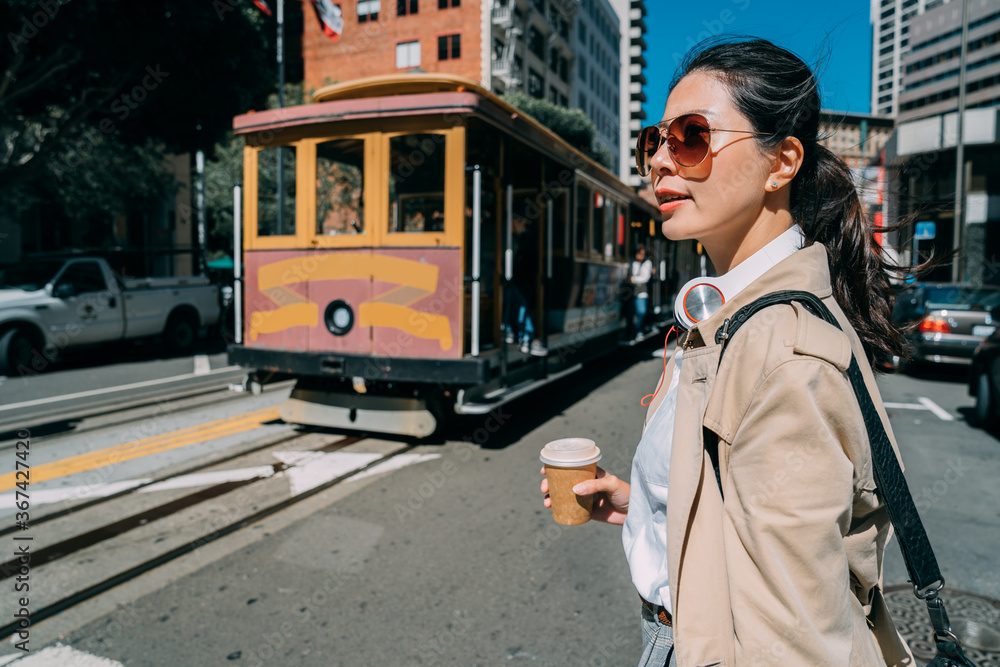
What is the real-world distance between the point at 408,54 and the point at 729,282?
143ft

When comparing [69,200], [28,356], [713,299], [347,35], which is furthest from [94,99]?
[347,35]

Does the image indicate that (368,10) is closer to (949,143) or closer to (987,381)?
(949,143)

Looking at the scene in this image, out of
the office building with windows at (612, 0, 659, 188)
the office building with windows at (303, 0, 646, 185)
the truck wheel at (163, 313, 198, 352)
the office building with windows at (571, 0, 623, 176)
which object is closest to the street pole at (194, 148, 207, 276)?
the truck wheel at (163, 313, 198, 352)

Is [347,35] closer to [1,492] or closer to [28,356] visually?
[28,356]

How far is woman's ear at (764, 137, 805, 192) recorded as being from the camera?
1.30 metres

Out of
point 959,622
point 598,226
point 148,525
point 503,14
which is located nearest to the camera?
point 959,622

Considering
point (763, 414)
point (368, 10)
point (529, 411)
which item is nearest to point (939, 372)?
point (529, 411)

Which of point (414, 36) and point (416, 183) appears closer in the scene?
point (416, 183)

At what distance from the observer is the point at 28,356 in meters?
11.8

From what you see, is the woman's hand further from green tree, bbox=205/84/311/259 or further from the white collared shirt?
green tree, bbox=205/84/311/259

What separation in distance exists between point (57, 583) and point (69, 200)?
20.8 metres

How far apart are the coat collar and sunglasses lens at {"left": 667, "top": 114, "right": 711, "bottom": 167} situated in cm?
27

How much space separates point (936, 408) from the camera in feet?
29.1

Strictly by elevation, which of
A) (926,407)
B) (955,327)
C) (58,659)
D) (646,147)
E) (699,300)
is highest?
(646,147)
